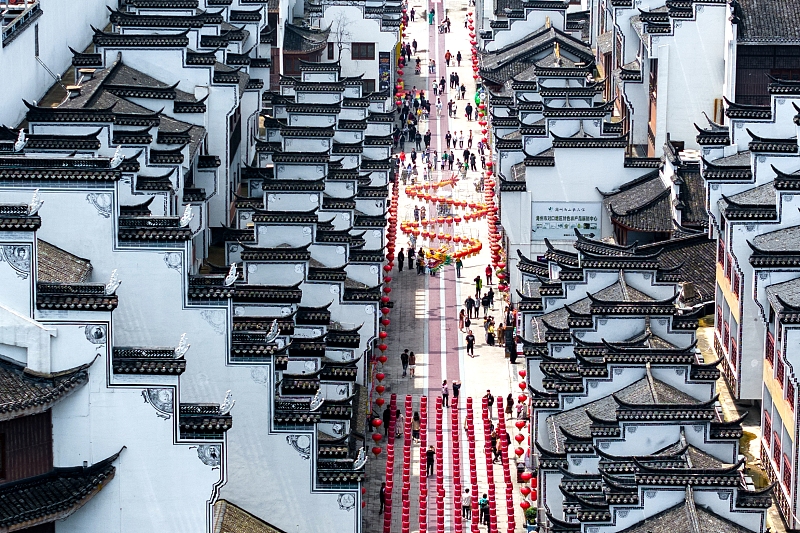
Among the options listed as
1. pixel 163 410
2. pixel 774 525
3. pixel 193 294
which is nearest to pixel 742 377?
pixel 774 525

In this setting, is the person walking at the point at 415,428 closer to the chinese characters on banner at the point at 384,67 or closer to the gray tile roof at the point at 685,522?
the gray tile roof at the point at 685,522

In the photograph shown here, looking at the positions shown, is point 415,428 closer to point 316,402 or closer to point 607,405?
point 607,405

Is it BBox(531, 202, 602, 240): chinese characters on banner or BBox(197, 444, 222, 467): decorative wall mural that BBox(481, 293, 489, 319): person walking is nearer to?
BBox(531, 202, 602, 240): chinese characters on banner

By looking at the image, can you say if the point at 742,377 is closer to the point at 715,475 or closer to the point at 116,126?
the point at 715,475

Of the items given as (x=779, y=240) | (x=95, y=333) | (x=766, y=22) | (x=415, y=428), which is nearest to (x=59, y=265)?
(x=95, y=333)

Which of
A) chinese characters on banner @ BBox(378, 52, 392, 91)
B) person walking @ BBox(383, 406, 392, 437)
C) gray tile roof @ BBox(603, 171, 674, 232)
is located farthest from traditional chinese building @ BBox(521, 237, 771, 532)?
chinese characters on banner @ BBox(378, 52, 392, 91)

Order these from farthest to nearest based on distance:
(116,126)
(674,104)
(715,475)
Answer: (674,104) → (116,126) → (715,475)
